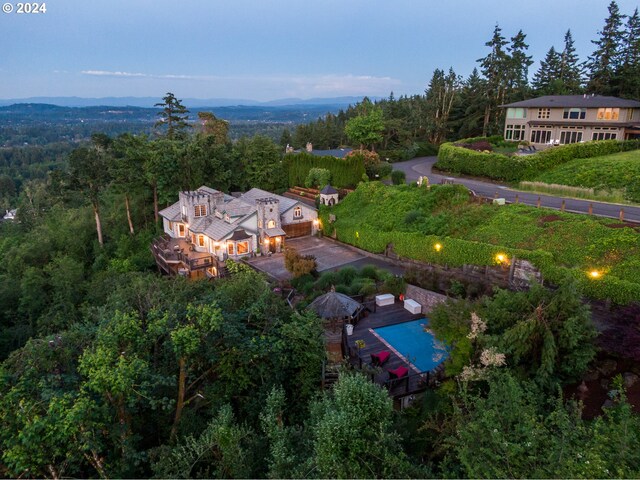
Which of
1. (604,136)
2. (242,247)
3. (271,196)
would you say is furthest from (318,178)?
(604,136)

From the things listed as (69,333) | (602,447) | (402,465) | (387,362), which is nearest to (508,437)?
(602,447)

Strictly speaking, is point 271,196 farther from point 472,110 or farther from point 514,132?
point 472,110

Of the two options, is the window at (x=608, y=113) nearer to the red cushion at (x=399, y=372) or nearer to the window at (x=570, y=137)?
the window at (x=570, y=137)

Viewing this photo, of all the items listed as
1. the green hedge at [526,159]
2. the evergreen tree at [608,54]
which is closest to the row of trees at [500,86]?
the evergreen tree at [608,54]

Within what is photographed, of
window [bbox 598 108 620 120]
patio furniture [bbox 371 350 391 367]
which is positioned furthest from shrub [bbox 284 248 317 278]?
window [bbox 598 108 620 120]

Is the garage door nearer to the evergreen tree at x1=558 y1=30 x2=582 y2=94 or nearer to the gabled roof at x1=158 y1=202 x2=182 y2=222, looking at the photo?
the gabled roof at x1=158 y1=202 x2=182 y2=222

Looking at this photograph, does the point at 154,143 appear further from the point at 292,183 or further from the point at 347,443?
the point at 347,443

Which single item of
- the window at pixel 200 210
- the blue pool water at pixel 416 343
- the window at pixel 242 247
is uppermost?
the window at pixel 200 210
